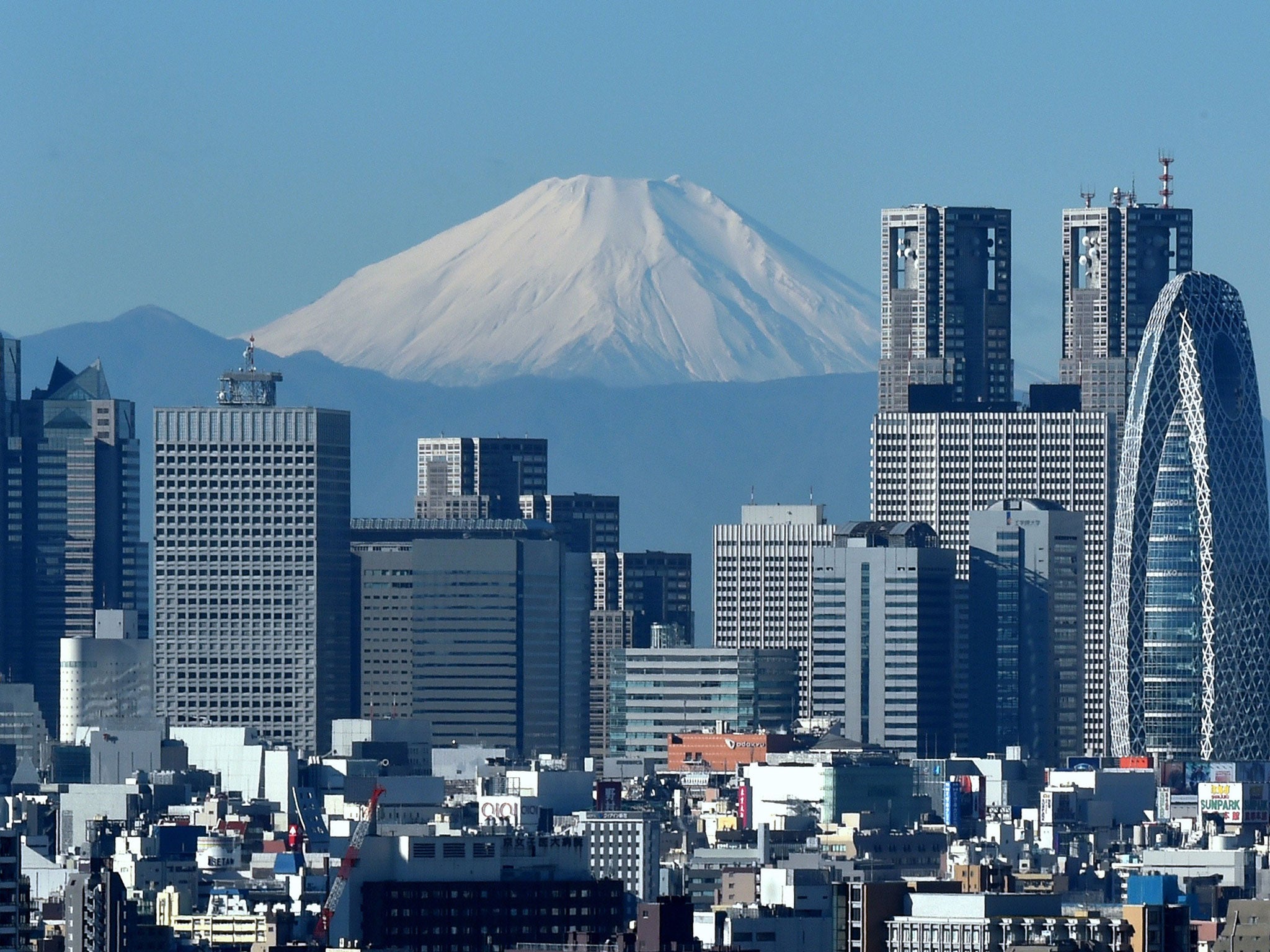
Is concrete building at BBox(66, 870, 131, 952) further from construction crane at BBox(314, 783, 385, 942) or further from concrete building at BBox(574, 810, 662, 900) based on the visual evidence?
concrete building at BBox(574, 810, 662, 900)

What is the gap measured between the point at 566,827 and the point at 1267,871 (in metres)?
27.9

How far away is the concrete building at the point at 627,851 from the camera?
179750mm

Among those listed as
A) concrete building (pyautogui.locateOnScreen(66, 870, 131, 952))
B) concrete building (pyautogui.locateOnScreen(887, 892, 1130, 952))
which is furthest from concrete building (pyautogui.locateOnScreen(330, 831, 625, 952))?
concrete building (pyautogui.locateOnScreen(887, 892, 1130, 952))

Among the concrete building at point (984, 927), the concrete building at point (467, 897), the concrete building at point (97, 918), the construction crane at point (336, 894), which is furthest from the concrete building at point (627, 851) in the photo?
the concrete building at point (984, 927)

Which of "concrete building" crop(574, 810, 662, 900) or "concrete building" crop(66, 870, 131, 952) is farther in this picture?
"concrete building" crop(574, 810, 662, 900)

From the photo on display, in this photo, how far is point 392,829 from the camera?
575ft

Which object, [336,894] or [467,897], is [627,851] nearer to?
[336,894]

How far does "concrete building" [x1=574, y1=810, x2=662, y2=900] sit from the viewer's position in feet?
590

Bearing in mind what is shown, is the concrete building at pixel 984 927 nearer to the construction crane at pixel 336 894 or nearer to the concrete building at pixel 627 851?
the construction crane at pixel 336 894

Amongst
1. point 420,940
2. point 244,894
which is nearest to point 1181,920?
point 420,940

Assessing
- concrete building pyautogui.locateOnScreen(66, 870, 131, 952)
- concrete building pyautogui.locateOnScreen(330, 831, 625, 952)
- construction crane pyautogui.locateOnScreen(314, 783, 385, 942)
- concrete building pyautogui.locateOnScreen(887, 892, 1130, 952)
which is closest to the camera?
concrete building pyautogui.locateOnScreen(887, 892, 1130, 952)

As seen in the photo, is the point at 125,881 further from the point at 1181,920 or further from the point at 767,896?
the point at 1181,920

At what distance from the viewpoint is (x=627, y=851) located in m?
184

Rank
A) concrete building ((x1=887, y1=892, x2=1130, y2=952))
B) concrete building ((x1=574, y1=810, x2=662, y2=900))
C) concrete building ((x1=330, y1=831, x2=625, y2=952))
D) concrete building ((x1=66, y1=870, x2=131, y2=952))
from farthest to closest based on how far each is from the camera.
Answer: concrete building ((x1=574, y1=810, x2=662, y2=900)) < concrete building ((x1=66, y1=870, x2=131, y2=952)) < concrete building ((x1=330, y1=831, x2=625, y2=952)) < concrete building ((x1=887, y1=892, x2=1130, y2=952))
